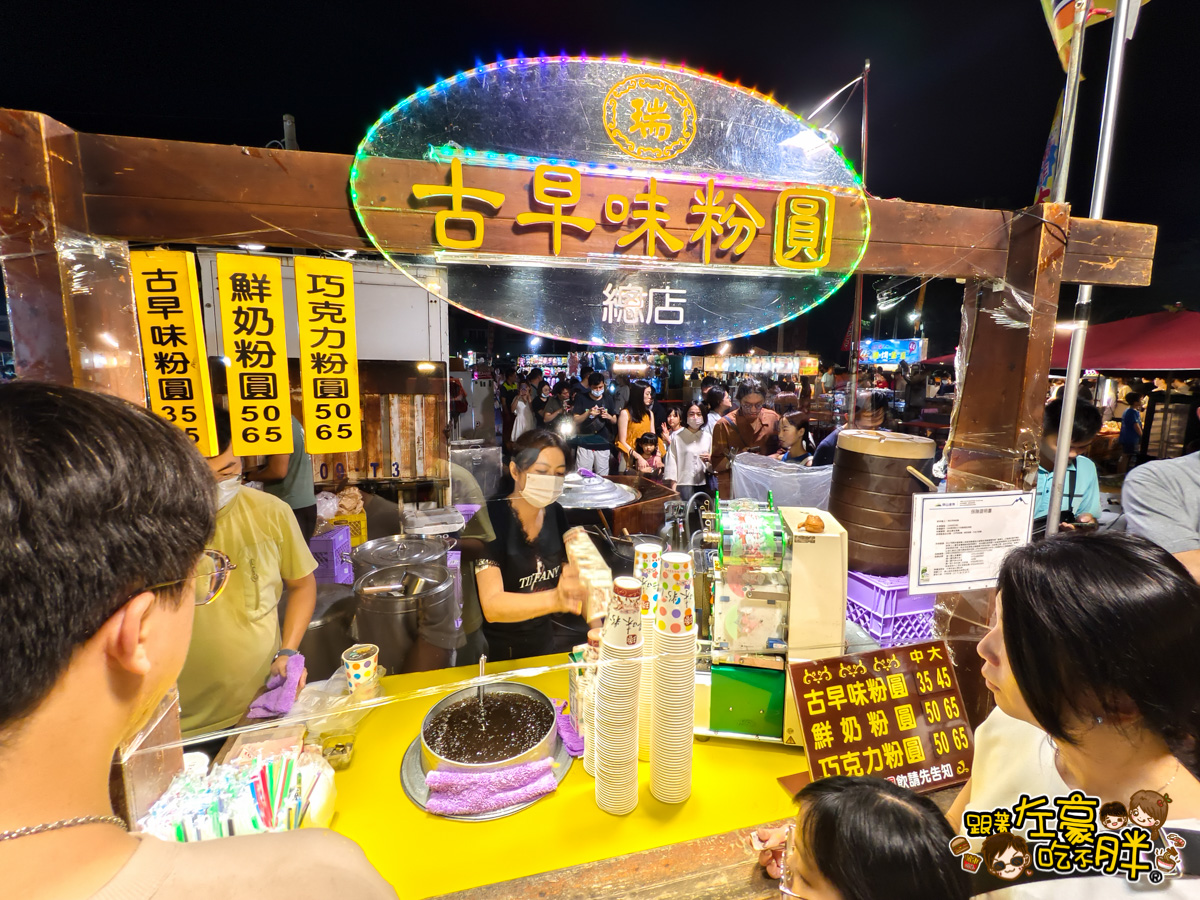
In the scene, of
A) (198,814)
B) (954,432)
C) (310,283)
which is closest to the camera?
(198,814)

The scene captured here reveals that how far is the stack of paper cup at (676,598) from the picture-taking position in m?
1.71

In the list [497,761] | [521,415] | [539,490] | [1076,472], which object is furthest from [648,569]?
[521,415]

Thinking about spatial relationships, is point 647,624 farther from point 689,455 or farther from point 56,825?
point 689,455

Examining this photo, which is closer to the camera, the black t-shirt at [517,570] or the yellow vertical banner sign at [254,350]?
the yellow vertical banner sign at [254,350]

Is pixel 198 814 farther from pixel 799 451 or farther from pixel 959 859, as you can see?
pixel 799 451

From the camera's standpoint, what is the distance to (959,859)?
1053mm

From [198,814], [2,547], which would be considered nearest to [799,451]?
[198,814]

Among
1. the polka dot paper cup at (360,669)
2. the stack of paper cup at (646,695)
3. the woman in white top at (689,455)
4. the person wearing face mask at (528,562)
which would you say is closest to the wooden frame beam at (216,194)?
the person wearing face mask at (528,562)

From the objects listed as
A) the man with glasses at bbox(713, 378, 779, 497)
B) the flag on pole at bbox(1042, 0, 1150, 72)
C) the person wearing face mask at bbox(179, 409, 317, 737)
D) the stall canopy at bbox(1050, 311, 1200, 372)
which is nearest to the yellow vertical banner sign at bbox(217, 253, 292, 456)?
the person wearing face mask at bbox(179, 409, 317, 737)

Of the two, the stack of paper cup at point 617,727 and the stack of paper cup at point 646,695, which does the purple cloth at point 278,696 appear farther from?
the stack of paper cup at point 646,695

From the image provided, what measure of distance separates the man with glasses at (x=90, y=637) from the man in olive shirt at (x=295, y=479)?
2068 millimetres

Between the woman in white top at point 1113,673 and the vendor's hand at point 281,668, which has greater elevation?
the woman in white top at point 1113,673

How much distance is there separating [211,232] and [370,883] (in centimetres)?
177

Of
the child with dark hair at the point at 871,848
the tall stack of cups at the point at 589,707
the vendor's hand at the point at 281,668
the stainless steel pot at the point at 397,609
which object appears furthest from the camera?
the stainless steel pot at the point at 397,609
